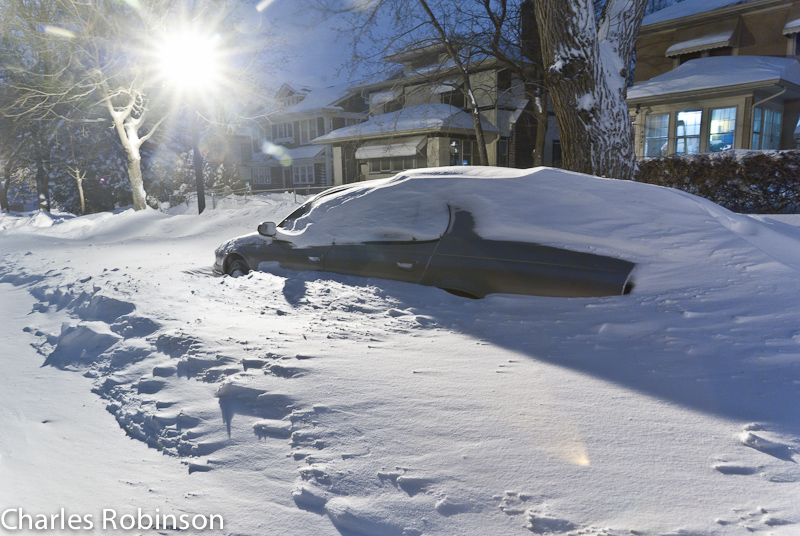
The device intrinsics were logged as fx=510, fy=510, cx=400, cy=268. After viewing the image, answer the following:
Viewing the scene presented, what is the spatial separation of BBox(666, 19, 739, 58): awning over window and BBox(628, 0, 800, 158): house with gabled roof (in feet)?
0.11

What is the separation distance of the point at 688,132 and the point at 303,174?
2679 centimetres

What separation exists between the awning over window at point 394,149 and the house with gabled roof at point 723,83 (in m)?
10.2

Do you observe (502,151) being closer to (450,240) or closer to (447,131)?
(447,131)

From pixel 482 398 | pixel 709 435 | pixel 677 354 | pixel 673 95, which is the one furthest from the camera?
pixel 673 95

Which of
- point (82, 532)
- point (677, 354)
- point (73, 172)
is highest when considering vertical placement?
point (73, 172)

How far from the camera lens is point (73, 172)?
3562 cm

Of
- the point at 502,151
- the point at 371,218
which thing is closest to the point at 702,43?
the point at 502,151

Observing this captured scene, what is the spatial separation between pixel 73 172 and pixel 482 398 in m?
40.9

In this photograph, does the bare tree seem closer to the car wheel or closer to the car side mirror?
the car wheel

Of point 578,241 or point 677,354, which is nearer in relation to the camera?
point 677,354

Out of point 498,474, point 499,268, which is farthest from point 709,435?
point 499,268

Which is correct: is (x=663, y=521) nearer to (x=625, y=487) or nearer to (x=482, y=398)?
(x=625, y=487)

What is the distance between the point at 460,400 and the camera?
9.10 feet

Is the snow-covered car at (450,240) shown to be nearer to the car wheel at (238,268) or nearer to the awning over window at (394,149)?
the car wheel at (238,268)
